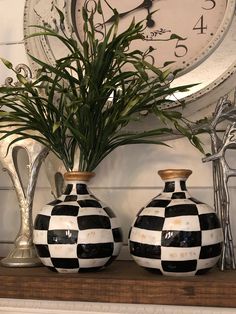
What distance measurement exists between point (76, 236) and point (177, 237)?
0.58ft

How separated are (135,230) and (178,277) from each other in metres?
0.11

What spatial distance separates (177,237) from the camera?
869 millimetres

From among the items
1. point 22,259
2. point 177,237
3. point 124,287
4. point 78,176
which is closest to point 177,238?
point 177,237

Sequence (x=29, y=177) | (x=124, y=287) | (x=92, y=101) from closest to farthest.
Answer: (x=124, y=287) → (x=92, y=101) → (x=29, y=177)

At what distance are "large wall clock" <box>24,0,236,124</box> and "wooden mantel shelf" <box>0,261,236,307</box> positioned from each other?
0.39 m

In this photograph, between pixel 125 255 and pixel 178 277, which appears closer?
pixel 178 277

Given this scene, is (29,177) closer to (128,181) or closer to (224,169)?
(128,181)

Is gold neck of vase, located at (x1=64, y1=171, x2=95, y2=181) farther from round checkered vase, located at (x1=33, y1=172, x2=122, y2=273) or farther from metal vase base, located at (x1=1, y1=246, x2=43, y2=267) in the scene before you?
metal vase base, located at (x1=1, y1=246, x2=43, y2=267)

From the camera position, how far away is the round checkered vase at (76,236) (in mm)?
908

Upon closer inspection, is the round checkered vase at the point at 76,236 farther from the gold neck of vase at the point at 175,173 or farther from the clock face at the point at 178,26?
the clock face at the point at 178,26

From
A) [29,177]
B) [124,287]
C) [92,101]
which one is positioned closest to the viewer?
[124,287]

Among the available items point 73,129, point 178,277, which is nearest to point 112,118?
point 73,129

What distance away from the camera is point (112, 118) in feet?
3.28

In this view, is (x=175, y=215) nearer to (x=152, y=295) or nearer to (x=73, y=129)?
(x=152, y=295)
